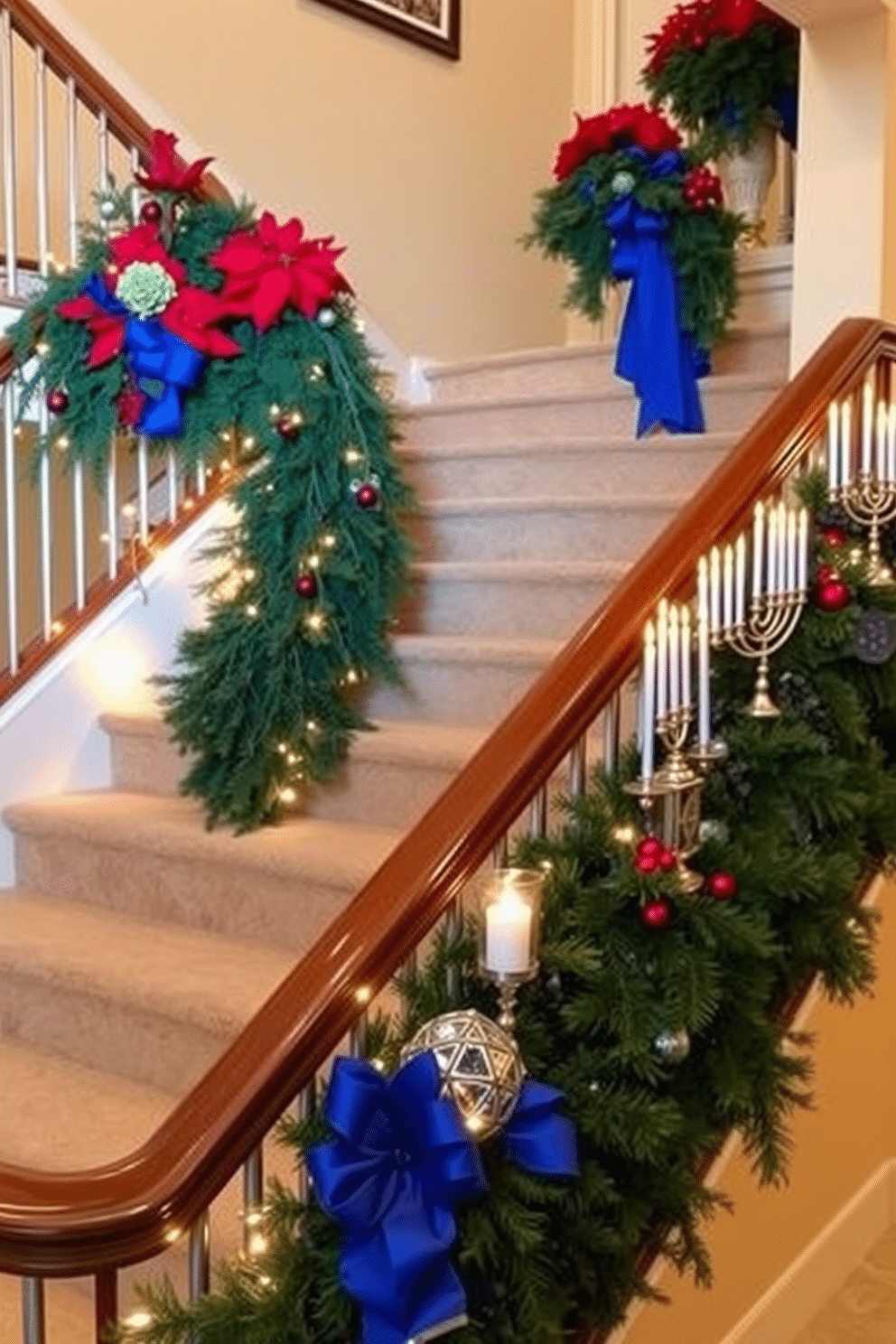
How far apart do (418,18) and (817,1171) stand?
4.29 meters

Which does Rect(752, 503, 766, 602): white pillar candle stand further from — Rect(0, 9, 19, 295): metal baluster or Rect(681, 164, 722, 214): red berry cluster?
Rect(0, 9, 19, 295): metal baluster

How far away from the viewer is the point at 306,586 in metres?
2.91

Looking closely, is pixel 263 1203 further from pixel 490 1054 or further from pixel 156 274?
pixel 156 274

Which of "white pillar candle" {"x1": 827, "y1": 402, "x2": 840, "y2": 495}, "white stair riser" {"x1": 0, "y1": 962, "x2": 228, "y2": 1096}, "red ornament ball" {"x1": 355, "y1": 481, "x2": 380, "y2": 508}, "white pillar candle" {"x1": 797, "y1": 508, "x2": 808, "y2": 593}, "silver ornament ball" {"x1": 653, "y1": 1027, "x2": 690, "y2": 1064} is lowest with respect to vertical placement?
"white stair riser" {"x1": 0, "y1": 962, "x2": 228, "y2": 1096}

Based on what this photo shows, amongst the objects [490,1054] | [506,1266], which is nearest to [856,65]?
[490,1054]

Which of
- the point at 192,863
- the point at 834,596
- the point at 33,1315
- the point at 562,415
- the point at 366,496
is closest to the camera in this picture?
the point at 33,1315

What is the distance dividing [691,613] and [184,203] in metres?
1.84

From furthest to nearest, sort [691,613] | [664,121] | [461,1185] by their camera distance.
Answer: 1. [664,121]
2. [691,613]
3. [461,1185]

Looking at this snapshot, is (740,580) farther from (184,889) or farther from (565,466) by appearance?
(565,466)

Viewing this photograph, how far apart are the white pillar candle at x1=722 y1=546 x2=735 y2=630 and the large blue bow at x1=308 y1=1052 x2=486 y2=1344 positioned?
844mm

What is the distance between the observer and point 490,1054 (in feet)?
5.08

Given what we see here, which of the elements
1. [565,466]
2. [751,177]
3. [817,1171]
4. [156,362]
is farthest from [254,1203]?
[751,177]

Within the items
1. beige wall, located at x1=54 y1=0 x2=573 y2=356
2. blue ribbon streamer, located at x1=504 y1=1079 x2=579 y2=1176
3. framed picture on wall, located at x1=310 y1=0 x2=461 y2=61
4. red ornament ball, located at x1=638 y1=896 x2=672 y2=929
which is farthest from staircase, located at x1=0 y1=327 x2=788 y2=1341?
framed picture on wall, located at x1=310 y1=0 x2=461 y2=61

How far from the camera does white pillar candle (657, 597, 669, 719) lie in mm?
1911
